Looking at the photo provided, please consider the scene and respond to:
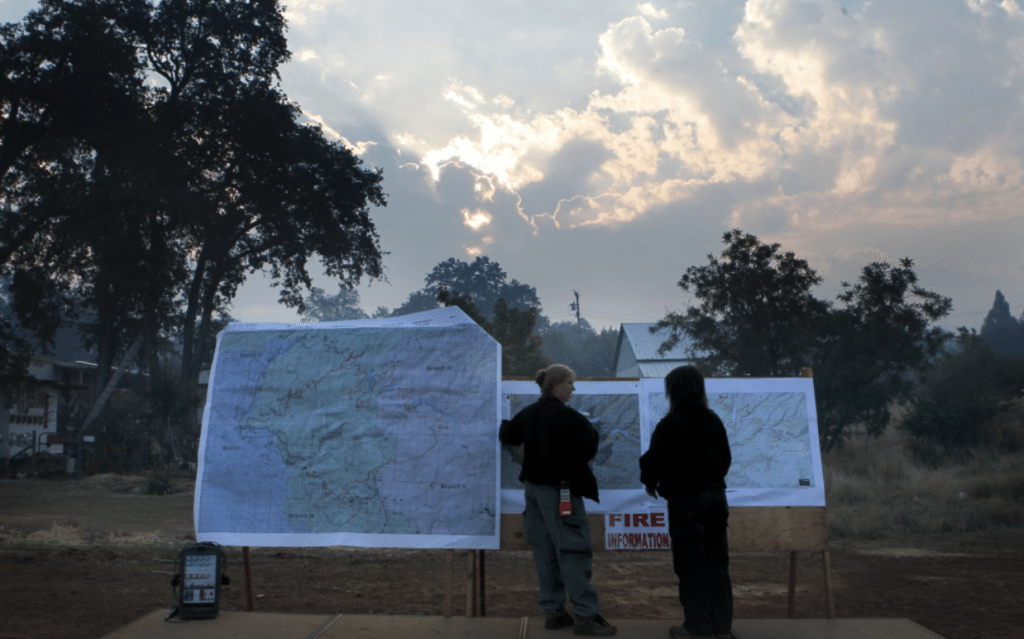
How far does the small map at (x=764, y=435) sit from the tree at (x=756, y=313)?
46.0 ft

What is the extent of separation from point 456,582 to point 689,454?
210 inches

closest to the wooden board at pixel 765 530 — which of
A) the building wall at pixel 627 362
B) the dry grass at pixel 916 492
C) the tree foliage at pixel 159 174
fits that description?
the dry grass at pixel 916 492

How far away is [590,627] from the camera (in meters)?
5.13

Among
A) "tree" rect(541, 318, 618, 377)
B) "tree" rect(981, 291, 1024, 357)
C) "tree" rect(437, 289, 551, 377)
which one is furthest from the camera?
"tree" rect(541, 318, 618, 377)

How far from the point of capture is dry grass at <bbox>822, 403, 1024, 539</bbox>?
13.6m

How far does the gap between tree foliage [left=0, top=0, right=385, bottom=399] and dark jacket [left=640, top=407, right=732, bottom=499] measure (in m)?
26.6

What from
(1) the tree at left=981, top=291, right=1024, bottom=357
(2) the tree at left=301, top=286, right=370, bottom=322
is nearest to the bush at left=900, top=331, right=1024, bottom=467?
(1) the tree at left=981, top=291, right=1024, bottom=357

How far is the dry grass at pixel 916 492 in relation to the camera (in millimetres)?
13570

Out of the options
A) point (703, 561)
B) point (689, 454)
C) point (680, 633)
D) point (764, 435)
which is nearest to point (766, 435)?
point (764, 435)

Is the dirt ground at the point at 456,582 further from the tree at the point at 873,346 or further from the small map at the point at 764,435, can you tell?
the tree at the point at 873,346

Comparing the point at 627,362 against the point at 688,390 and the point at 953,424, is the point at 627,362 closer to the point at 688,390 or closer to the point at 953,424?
the point at 953,424

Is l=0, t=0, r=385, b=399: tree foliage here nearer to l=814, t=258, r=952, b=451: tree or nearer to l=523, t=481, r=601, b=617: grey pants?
l=814, t=258, r=952, b=451: tree

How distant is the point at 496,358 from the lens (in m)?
6.09

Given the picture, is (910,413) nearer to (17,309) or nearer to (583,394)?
(583,394)
